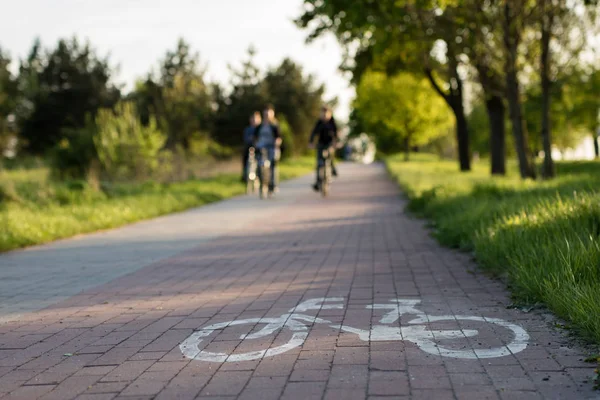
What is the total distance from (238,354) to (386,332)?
0.99m

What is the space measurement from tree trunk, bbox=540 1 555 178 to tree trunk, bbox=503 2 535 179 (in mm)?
553

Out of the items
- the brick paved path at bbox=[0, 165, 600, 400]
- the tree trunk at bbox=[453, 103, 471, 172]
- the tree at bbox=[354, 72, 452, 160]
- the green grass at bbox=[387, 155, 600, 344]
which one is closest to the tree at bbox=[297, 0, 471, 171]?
the tree trunk at bbox=[453, 103, 471, 172]

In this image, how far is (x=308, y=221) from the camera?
41.9 feet

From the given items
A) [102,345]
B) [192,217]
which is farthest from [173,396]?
[192,217]

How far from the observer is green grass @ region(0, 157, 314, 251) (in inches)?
424

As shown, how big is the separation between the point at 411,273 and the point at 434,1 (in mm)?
8332

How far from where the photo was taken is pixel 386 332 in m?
4.58

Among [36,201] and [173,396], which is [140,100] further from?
[173,396]

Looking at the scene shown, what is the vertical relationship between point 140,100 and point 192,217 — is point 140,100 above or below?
above

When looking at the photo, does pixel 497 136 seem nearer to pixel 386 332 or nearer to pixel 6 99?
pixel 386 332

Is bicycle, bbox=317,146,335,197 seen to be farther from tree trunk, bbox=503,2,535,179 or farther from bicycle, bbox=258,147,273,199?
tree trunk, bbox=503,2,535,179

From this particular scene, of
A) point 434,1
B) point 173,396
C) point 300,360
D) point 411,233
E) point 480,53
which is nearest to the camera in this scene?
point 173,396

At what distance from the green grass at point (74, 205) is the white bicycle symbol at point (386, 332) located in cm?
599

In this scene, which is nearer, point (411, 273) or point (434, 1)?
point (411, 273)
